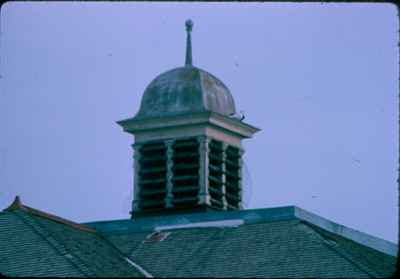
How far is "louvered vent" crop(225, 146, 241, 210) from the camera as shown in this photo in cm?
4019

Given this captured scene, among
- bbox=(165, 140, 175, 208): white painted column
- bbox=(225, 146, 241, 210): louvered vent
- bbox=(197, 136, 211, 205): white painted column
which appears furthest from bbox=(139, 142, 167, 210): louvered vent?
bbox=(225, 146, 241, 210): louvered vent

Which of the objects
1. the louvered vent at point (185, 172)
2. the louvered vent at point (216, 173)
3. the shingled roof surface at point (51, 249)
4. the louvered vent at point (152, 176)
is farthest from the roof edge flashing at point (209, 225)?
the louvered vent at point (216, 173)

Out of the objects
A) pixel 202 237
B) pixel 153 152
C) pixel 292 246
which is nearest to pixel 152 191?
pixel 153 152

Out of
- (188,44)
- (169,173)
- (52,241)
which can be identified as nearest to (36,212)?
(52,241)

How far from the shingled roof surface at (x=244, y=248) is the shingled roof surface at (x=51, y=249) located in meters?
1.09

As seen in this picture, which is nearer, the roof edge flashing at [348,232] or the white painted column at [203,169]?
the roof edge flashing at [348,232]

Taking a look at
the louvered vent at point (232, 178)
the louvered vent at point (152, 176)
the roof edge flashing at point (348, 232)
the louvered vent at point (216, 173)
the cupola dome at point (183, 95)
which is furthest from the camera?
the louvered vent at point (232, 178)

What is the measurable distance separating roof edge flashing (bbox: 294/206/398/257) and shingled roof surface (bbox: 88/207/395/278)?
45 cm

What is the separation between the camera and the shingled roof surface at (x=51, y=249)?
29.2 metres

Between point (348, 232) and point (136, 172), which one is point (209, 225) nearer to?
point (348, 232)

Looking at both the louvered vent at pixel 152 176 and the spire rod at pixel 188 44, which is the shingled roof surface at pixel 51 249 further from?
the spire rod at pixel 188 44

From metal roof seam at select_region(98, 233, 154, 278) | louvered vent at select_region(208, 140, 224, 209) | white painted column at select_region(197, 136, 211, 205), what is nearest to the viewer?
metal roof seam at select_region(98, 233, 154, 278)

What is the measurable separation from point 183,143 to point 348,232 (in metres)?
6.22

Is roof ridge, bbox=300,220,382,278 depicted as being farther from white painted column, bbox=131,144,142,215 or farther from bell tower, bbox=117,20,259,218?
white painted column, bbox=131,144,142,215
